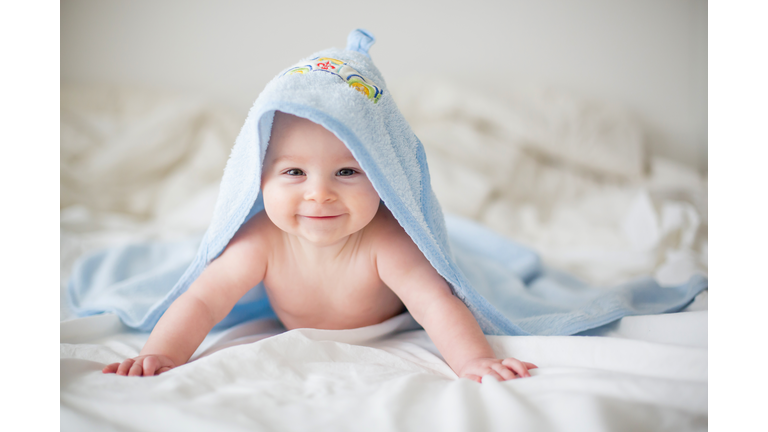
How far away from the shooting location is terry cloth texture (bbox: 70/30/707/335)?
2.11 feet

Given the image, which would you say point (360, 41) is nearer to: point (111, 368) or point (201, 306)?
point (201, 306)

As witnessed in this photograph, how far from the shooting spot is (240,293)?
753mm

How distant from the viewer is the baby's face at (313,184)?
0.67 metres

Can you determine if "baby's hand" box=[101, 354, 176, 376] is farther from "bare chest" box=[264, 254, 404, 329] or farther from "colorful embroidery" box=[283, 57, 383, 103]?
"colorful embroidery" box=[283, 57, 383, 103]

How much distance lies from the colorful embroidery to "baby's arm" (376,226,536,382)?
24 centimetres

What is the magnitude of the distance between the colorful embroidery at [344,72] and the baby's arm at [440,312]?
24 centimetres

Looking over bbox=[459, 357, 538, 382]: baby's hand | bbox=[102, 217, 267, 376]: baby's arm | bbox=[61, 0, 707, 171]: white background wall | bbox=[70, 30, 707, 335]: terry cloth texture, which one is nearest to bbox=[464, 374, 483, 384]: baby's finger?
bbox=[459, 357, 538, 382]: baby's hand

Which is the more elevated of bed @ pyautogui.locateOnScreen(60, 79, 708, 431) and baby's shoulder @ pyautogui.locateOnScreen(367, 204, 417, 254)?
baby's shoulder @ pyautogui.locateOnScreen(367, 204, 417, 254)

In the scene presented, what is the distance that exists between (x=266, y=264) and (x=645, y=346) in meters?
0.58

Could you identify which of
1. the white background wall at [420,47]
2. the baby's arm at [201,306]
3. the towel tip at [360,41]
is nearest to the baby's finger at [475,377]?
the baby's arm at [201,306]

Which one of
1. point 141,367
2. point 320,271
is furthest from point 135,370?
point 320,271

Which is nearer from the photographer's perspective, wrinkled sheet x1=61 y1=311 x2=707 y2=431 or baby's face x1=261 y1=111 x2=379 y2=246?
wrinkled sheet x1=61 y1=311 x2=707 y2=431
